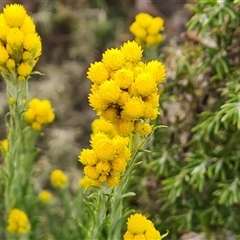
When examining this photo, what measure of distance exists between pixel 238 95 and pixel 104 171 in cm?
38

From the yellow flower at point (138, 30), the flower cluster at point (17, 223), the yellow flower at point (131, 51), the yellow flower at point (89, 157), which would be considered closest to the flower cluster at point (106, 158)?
the yellow flower at point (89, 157)

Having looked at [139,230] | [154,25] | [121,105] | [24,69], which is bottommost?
[139,230]

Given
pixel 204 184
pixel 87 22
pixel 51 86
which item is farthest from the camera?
pixel 87 22

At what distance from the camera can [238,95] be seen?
41.5 inches

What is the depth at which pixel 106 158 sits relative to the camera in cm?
75

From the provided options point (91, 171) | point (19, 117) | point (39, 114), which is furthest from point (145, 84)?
point (39, 114)

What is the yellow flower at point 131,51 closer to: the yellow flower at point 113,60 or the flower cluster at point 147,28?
the yellow flower at point 113,60

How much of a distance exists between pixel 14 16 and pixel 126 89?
0.67 feet

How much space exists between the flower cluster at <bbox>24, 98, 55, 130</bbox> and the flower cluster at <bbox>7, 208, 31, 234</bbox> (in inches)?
6.4

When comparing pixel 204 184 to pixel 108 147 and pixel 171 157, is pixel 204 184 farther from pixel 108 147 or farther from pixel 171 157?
pixel 108 147

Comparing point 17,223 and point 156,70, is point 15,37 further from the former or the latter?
point 17,223

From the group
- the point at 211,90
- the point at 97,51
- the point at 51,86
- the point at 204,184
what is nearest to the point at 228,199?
the point at 204,184

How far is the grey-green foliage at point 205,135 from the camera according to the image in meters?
1.11

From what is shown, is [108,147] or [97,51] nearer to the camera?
[108,147]
